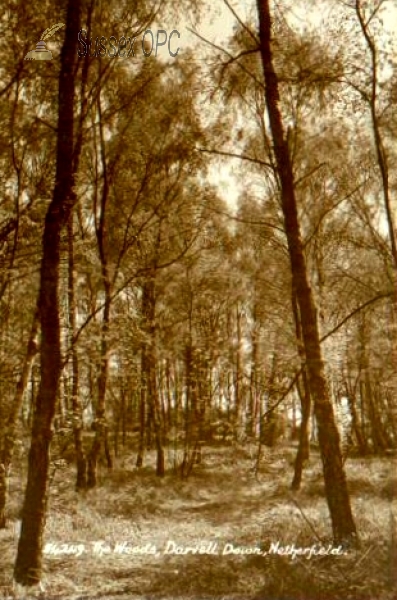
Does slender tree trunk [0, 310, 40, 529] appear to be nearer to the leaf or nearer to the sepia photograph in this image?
the sepia photograph

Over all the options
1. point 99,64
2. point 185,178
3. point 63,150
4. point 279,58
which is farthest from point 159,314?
point 63,150

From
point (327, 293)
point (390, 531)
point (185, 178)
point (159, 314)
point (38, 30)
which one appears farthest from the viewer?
point (159, 314)

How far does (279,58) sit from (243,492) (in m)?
12.2

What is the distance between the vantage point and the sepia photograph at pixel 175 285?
6.79m

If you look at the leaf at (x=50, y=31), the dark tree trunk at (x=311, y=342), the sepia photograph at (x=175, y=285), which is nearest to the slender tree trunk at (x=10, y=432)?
the sepia photograph at (x=175, y=285)

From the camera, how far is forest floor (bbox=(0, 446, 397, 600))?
6.17 meters

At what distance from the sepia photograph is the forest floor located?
0.05 metres

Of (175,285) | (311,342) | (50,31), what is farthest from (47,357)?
(175,285)

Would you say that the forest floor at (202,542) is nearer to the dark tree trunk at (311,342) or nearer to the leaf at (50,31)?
the dark tree trunk at (311,342)

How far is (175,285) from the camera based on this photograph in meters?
18.8

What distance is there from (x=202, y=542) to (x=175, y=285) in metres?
11.1

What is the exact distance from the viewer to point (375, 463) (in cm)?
2122

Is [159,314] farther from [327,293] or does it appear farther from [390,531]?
[390,531]

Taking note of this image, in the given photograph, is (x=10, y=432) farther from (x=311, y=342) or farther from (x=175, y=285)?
(x=175, y=285)
